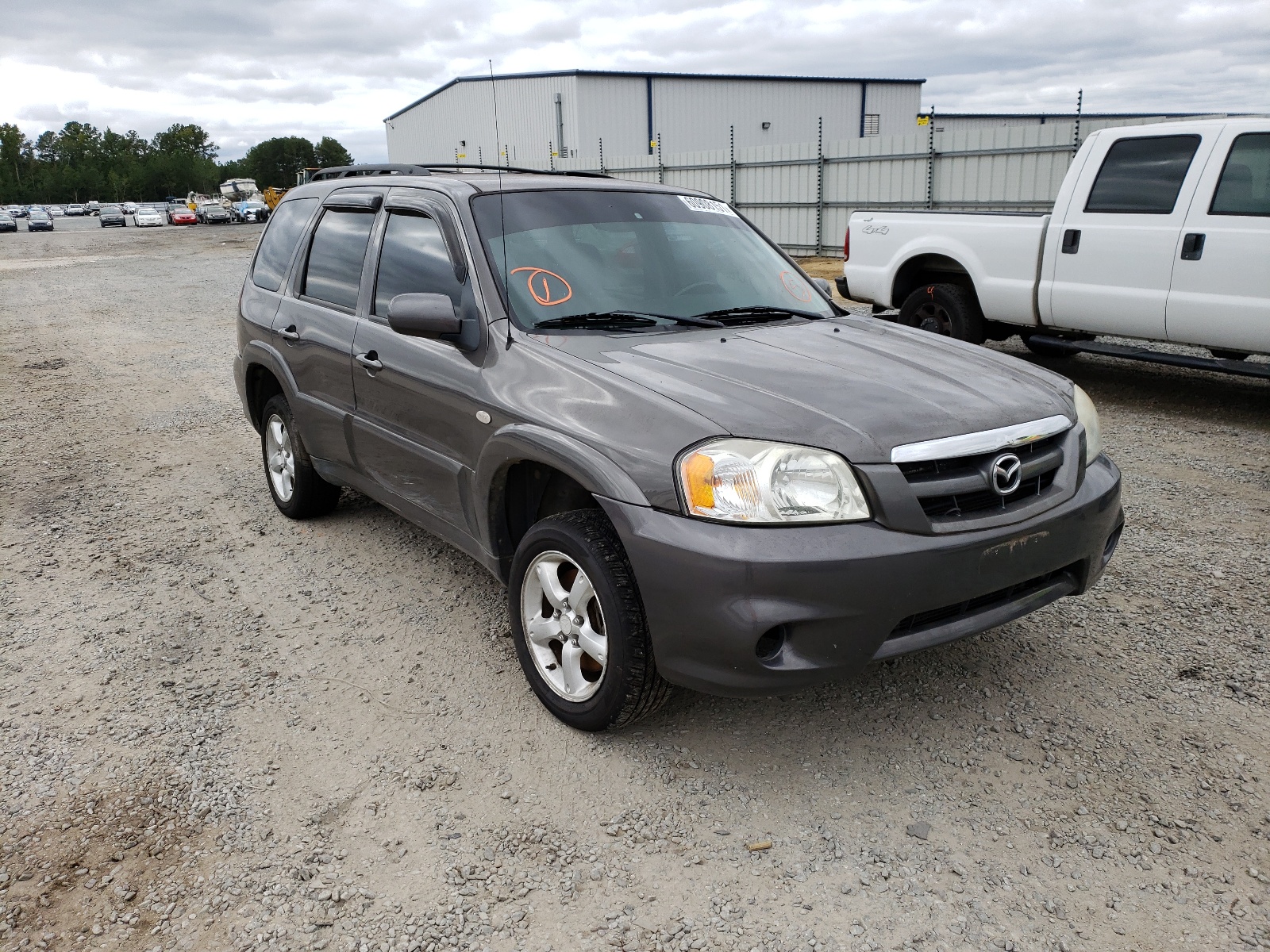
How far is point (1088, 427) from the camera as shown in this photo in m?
3.28

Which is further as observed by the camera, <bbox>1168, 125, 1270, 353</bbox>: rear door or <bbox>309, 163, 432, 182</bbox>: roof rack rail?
<bbox>1168, 125, 1270, 353</bbox>: rear door

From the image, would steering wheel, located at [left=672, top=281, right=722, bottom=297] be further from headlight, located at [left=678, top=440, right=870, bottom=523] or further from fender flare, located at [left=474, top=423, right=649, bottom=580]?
headlight, located at [left=678, top=440, right=870, bottom=523]

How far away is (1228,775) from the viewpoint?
285 centimetres

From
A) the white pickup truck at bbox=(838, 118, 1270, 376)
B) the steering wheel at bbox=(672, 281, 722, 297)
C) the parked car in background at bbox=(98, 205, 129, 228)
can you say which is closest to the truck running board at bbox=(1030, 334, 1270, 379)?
the white pickup truck at bbox=(838, 118, 1270, 376)

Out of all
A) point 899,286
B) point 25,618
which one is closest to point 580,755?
point 25,618

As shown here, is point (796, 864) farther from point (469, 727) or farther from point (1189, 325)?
point (1189, 325)

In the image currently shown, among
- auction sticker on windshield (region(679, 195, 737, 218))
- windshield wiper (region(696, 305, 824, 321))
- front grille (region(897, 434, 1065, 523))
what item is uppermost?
auction sticker on windshield (region(679, 195, 737, 218))

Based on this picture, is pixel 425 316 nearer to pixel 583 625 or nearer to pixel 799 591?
pixel 583 625

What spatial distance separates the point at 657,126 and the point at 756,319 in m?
40.3

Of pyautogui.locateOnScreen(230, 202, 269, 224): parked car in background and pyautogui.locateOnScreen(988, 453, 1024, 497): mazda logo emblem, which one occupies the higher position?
pyautogui.locateOnScreen(230, 202, 269, 224): parked car in background

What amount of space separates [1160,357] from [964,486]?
5285 mm

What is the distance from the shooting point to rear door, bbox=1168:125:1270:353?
6363 mm

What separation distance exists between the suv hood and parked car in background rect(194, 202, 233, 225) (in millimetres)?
61759

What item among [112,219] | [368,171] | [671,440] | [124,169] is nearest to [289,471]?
[368,171]
